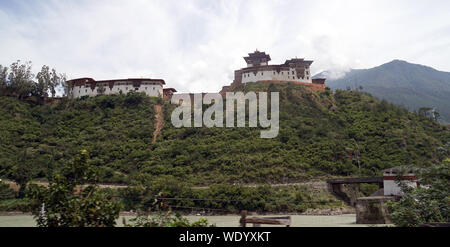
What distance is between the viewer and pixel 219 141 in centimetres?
4181

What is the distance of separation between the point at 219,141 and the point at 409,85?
476ft

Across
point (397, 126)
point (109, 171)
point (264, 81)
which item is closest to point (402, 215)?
point (109, 171)

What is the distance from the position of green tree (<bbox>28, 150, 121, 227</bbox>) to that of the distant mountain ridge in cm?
10123

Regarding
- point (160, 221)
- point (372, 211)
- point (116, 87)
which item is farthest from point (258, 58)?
point (160, 221)

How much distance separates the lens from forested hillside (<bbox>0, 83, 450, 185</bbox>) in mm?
35844

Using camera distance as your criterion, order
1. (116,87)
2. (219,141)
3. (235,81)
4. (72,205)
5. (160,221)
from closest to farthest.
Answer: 1. (72,205)
2. (160,221)
3. (219,141)
4. (116,87)
5. (235,81)

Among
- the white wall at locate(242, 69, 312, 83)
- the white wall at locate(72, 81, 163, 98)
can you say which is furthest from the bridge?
the white wall at locate(72, 81, 163, 98)

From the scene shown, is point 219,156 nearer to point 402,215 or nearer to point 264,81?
point 264,81

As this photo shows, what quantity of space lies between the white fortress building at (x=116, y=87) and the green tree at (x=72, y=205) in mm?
48616

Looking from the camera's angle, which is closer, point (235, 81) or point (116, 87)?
point (116, 87)

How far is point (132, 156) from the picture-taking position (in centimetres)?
4000

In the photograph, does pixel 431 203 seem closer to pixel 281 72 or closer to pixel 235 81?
pixel 281 72

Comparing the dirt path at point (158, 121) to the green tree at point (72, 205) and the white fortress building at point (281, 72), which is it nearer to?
the white fortress building at point (281, 72)

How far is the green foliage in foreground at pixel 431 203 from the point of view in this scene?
28.3ft
